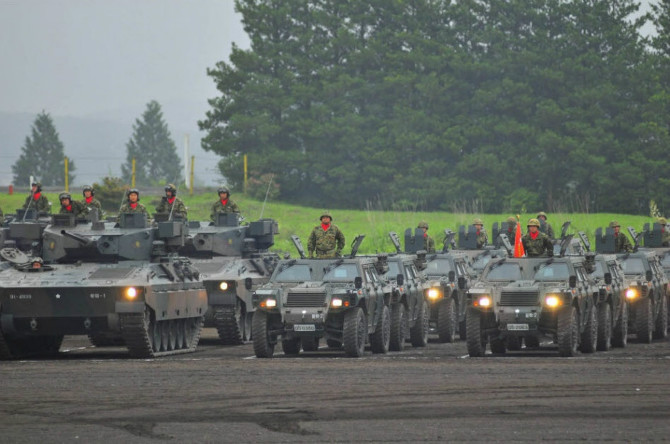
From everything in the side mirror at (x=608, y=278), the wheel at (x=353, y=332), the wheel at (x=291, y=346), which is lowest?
the wheel at (x=291, y=346)

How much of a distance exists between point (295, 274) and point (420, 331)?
4686mm

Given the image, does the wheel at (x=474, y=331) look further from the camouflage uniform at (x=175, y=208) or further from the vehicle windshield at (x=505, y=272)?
the camouflage uniform at (x=175, y=208)

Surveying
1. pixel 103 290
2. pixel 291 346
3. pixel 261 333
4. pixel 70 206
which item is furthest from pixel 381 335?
pixel 70 206

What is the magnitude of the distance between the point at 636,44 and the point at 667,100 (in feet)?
13.7

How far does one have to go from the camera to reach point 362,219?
67.2 m

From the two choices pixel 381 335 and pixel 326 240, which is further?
pixel 326 240

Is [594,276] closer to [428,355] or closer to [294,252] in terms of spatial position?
[428,355]

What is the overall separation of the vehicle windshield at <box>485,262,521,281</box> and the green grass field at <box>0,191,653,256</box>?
30.7 m

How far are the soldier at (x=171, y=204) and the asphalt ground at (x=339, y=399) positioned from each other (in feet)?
18.2

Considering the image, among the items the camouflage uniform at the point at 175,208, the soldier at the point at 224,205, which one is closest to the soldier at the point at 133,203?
the camouflage uniform at the point at 175,208

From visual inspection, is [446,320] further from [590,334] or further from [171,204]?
[171,204]

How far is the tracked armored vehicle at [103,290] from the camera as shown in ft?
88.4

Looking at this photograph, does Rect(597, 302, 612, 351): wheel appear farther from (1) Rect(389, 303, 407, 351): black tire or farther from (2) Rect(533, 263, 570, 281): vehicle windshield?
(1) Rect(389, 303, 407, 351): black tire

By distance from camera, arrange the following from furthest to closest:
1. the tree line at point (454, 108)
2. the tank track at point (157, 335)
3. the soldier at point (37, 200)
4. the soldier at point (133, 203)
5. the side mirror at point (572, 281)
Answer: the tree line at point (454, 108) → the soldier at point (37, 200) → the soldier at point (133, 203) → the tank track at point (157, 335) → the side mirror at point (572, 281)
